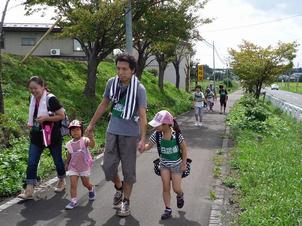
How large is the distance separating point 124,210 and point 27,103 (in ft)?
29.0

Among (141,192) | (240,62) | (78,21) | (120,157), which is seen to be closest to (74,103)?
(78,21)

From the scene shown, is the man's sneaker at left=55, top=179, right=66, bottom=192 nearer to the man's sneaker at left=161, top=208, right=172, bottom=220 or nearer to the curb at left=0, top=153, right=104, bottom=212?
the curb at left=0, top=153, right=104, bottom=212

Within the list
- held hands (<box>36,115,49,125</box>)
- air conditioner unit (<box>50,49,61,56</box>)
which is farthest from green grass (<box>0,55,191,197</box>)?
air conditioner unit (<box>50,49,61,56</box>)

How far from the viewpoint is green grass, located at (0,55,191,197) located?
7.61 meters

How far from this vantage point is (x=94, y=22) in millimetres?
15602

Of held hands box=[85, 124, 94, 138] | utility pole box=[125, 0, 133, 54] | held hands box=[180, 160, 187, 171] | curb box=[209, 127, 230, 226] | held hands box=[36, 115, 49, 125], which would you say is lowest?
curb box=[209, 127, 230, 226]

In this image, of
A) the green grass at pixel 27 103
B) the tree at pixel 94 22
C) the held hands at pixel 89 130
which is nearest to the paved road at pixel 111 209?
the green grass at pixel 27 103

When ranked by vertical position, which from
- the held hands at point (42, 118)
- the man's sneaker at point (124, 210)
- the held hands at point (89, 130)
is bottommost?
the man's sneaker at point (124, 210)

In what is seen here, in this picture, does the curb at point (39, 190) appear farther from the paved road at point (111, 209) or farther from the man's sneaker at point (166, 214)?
the man's sneaker at point (166, 214)

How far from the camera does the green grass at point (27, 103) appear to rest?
7609 mm

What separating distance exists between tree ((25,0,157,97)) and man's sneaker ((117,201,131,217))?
10.6 meters

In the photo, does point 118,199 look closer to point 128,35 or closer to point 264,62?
point 128,35

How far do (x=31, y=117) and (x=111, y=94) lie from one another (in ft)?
4.80

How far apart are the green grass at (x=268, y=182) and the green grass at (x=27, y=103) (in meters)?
3.40
